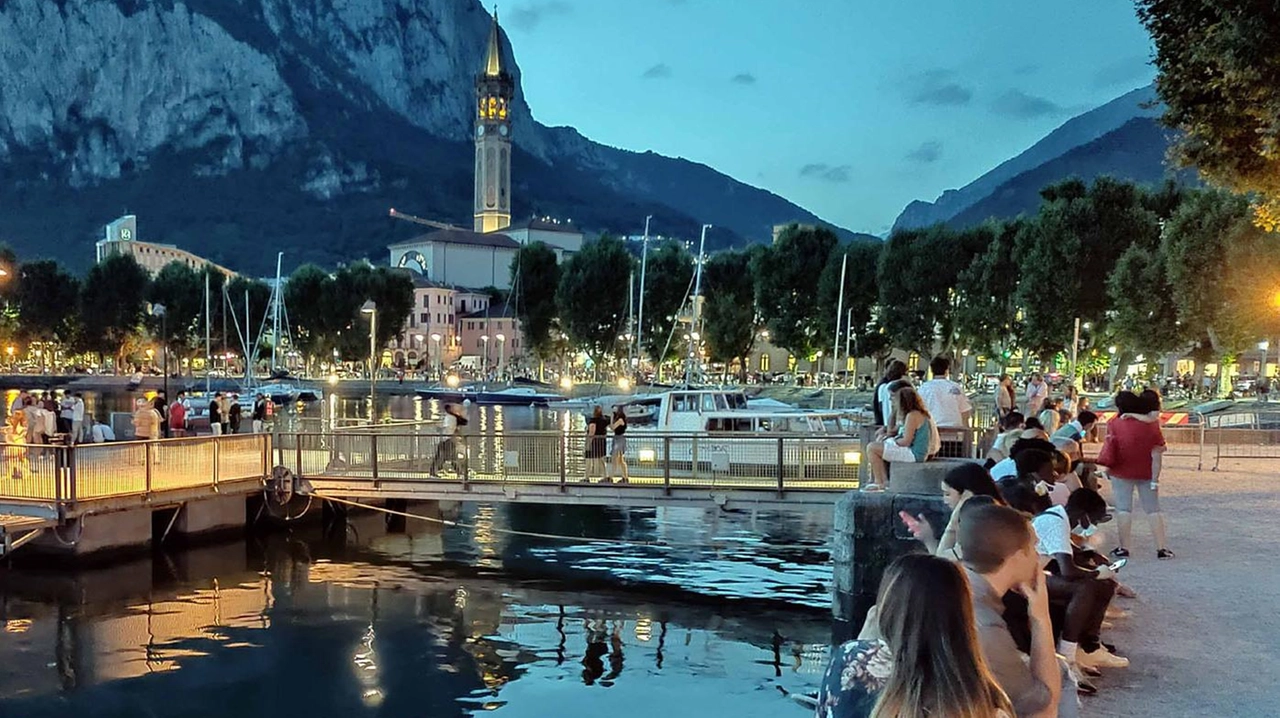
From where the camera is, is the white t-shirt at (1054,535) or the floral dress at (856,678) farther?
the white t-shirt at (1054,535)

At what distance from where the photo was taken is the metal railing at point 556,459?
20.6 m

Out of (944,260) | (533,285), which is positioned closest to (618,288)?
(533,285)

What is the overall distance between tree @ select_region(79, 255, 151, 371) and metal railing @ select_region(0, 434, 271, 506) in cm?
9748

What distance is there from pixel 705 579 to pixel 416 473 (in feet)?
22.6

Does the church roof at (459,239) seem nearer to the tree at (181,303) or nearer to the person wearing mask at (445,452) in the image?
the tree at (181,303)

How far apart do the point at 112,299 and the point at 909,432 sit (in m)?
113

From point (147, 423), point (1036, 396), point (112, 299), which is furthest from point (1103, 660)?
point (112, 299)

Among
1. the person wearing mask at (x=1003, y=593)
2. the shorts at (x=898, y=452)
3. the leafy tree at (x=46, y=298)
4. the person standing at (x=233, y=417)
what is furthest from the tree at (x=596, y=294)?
the person wearing mask at (x=1003, y=593)

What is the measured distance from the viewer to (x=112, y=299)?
109m

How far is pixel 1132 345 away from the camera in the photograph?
184ft

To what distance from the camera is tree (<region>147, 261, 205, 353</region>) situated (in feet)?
359

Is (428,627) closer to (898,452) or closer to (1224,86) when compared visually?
(898,452)

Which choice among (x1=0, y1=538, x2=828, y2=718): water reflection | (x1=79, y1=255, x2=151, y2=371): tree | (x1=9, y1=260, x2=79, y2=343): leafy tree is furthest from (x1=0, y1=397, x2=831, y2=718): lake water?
(x1=9, y1=260, x2=79, y2=343): leafy tree

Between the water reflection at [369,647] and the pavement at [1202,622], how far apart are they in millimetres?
4688
